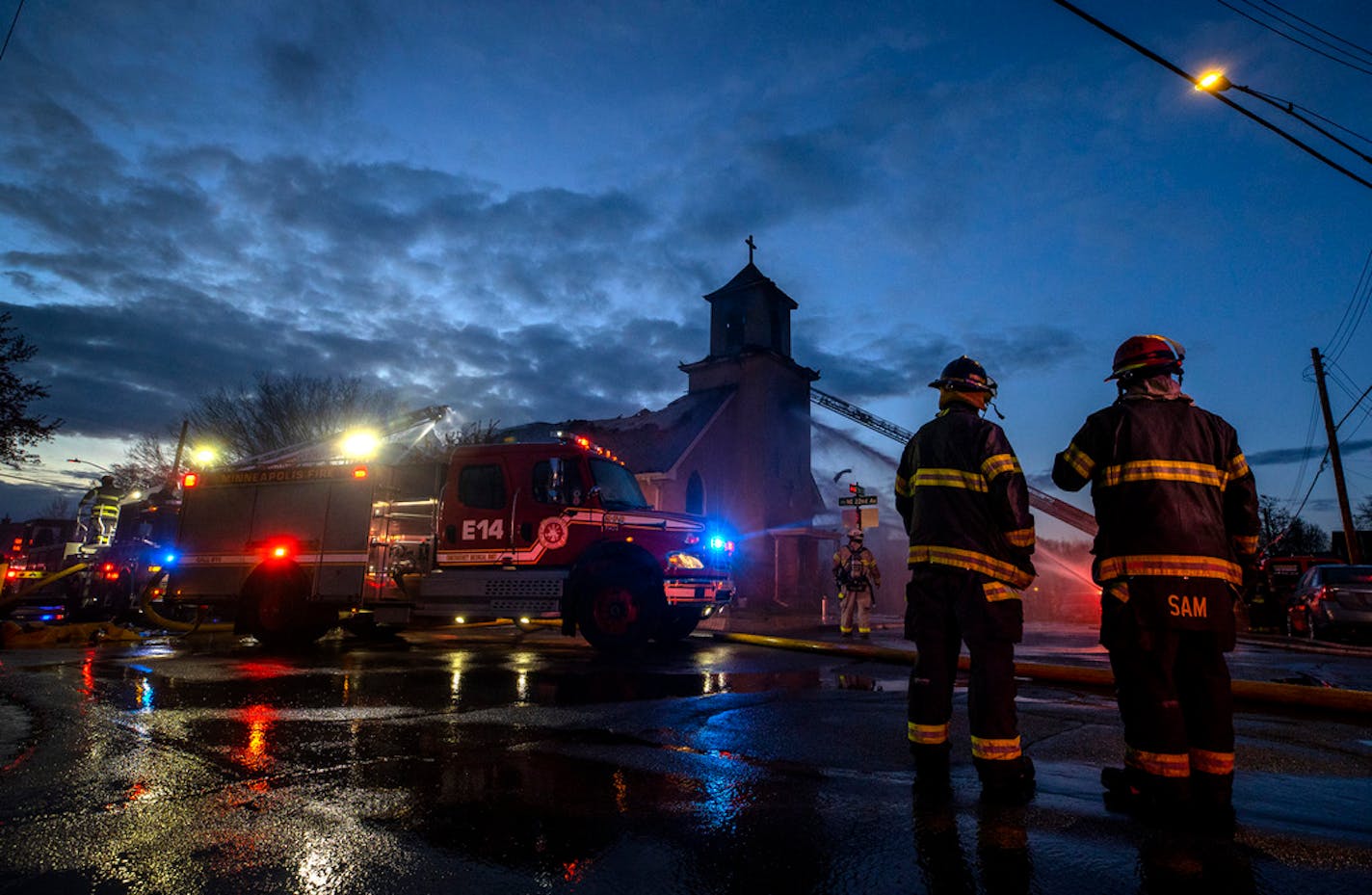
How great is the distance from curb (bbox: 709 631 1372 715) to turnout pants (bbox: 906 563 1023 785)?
306cm

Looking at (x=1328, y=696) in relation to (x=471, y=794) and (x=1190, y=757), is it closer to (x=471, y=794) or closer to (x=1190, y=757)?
(x=1190, y=757)

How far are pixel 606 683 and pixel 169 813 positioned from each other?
374 centimetres

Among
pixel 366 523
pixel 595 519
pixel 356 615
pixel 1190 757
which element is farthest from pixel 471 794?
pixel 356 615

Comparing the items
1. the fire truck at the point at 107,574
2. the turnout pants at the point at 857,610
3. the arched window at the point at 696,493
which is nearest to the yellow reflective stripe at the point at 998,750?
the turnout pants at the point at 857,610

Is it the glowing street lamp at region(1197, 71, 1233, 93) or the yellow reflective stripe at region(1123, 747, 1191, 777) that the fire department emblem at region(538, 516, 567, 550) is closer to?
the yellow reflective stripe at region(1123, 747, 1191, 777)

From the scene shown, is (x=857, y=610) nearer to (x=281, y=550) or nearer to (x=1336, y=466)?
(x=281, y=550)

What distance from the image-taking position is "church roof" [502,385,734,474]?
24219 millimetres

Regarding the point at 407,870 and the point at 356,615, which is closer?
the point at 407,870

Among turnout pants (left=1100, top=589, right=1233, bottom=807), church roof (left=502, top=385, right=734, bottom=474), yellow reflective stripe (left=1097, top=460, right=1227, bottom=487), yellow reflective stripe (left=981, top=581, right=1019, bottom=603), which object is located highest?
church roof (left=502, top=385, right=734, bottom=474)

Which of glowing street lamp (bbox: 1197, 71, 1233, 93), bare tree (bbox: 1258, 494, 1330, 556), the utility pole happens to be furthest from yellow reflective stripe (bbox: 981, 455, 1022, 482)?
bare tree (bbox: 1258, 494, 1330, 556)

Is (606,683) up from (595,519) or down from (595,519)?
down

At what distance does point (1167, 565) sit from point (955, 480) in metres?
0.86

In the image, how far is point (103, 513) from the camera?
15125 millimetres

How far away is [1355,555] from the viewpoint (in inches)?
896
